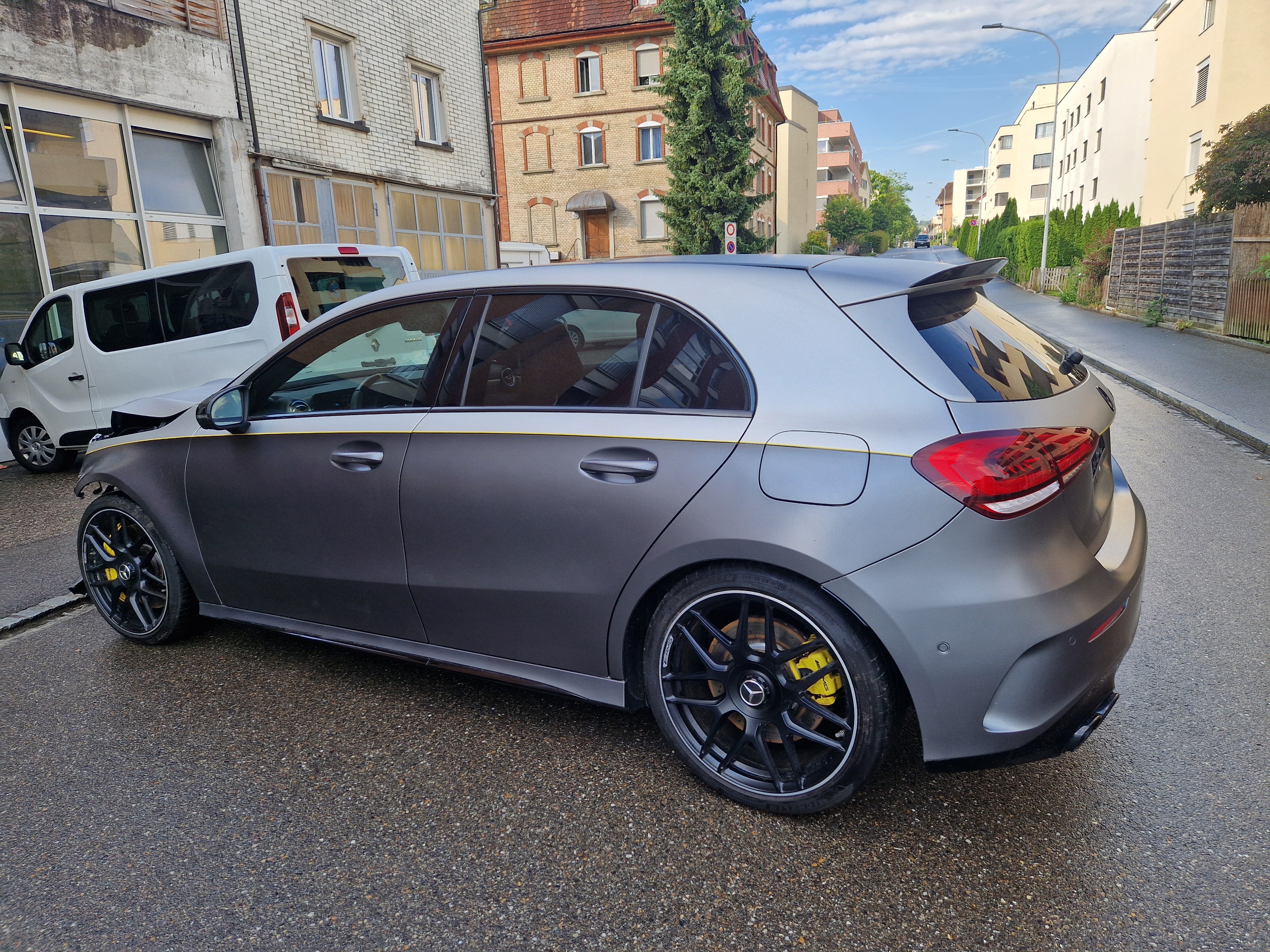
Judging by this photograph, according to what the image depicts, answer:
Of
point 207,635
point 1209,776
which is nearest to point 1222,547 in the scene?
point 1209,776

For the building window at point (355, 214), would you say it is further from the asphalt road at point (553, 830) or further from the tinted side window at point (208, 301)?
the asphalt road at point (553, 830)

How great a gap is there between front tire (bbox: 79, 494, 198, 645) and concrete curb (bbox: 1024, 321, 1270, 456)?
5.21 m

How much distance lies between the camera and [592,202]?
119ft

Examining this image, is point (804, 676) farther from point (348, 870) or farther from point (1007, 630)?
point (348, 870)

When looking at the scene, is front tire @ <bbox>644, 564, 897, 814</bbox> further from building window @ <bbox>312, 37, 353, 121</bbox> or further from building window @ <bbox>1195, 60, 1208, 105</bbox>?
building window @ <bbox>1195, 60, 1208, 105</bbox>

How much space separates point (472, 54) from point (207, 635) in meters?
19.1

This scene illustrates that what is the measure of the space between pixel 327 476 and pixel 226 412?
2.08ft

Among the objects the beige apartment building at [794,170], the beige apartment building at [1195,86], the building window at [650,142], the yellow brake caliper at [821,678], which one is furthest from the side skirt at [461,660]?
the beige apartment building at [794,170]

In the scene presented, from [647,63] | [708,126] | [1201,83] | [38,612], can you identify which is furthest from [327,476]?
[647,63]

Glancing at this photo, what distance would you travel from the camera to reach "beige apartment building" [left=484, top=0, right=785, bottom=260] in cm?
3591

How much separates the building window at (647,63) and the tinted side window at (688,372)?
119 ft

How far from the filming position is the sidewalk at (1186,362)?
9.21m

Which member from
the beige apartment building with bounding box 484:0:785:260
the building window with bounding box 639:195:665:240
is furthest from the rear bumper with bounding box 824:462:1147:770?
the building window with bounding box 639:195:665:240

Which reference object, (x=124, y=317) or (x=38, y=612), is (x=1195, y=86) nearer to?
(x=124, y=317)
